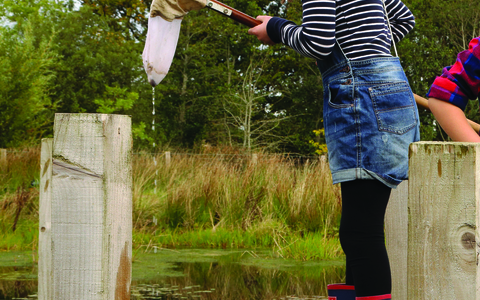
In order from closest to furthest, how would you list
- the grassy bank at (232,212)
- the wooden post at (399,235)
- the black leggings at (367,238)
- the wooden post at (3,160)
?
the black leggings at (367,238), the wooden post at (399,235), the grassy bank at (232,212), the wooden post at (3,160)

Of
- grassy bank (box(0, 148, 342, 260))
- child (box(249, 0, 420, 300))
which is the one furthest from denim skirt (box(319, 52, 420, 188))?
grassy bank (box(0, 148, 342, 260))

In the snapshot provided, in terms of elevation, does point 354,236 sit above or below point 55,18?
below

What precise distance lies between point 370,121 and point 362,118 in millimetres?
25

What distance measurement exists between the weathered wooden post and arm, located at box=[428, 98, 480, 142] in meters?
0.84

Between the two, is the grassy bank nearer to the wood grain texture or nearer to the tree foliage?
the wood grain texture

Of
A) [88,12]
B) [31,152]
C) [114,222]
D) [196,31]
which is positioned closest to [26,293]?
[114,222]

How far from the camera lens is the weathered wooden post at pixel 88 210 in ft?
4.40

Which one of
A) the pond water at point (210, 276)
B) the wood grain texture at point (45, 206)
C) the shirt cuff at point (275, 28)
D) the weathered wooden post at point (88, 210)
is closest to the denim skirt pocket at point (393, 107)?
the shirt cuff at point (275, 28)

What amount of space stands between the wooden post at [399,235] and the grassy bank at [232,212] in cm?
283

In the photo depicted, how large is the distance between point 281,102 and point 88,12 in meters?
10.9

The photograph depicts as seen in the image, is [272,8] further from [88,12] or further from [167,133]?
[88,12]

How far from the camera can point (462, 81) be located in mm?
1457

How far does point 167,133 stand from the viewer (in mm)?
22766

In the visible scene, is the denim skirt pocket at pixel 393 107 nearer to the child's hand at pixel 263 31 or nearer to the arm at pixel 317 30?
the arm at pixel 317 30
